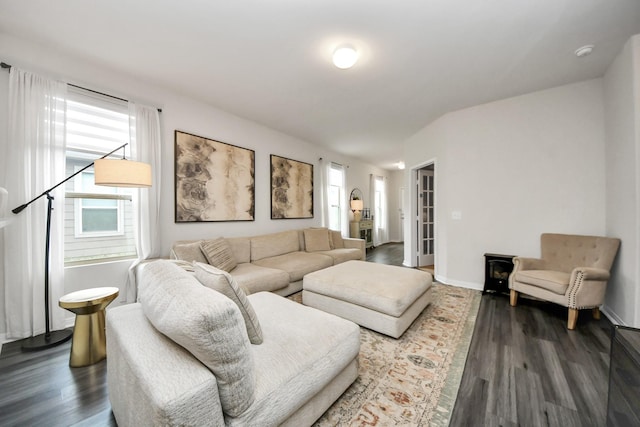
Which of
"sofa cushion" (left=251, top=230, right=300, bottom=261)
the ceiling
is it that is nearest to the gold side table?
"sofa cushion" (left=251, top=230, right=300, bottom=261)

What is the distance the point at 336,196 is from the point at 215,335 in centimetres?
552

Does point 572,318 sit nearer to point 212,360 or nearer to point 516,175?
point 516,175

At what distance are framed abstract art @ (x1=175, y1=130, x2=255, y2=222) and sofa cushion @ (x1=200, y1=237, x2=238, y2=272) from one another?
557 mm

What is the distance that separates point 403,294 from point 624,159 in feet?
8.30

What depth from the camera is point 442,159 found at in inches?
151

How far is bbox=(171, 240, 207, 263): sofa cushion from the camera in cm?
262

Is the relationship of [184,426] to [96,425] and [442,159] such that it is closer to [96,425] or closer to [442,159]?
[96,425]

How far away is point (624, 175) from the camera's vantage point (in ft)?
7.46

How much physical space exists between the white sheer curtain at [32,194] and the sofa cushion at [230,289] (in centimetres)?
209

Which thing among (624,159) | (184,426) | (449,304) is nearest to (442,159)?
(624,159)

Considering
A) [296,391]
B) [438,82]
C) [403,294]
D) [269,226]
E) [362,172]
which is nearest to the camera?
[296,391]

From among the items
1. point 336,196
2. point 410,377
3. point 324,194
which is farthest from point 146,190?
point 336,196

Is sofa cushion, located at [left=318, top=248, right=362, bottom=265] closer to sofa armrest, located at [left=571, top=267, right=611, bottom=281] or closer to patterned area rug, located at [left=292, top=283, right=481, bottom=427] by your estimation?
patterned area rug, located at [left=292, top=283, right=481, bottom=427]

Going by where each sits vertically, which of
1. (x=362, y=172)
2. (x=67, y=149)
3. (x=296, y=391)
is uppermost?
(x=362, y=172)
